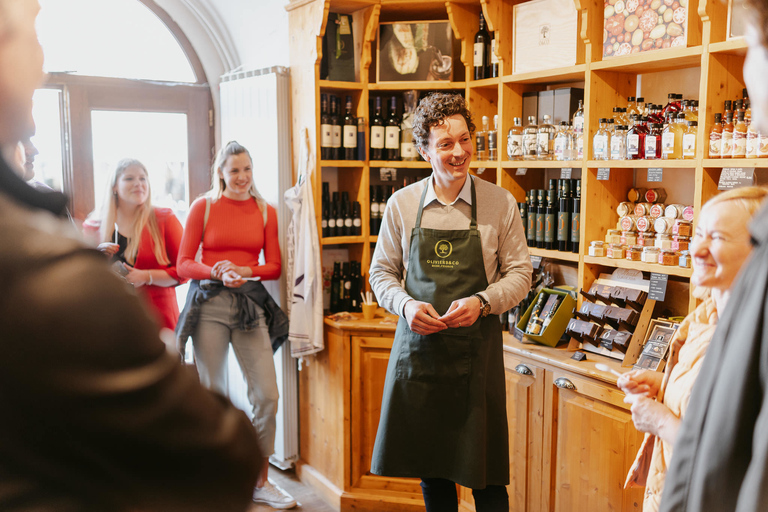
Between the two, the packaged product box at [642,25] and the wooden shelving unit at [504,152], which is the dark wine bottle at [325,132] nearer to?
the wooden shelving unit at [504,152]

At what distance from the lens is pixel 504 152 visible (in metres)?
3.40

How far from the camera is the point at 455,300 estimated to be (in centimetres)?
248

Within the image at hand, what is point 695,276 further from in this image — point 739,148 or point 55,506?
point 55,506

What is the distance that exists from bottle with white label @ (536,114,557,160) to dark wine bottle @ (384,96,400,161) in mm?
834

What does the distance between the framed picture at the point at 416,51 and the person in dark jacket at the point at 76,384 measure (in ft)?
10.3

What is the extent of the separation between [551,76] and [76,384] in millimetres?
2932

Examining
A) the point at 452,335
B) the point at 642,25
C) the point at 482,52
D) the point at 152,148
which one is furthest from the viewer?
the point at 152,148

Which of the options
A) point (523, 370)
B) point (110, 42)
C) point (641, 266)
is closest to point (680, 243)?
point (641, 266)

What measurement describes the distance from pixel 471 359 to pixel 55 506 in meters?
2.00

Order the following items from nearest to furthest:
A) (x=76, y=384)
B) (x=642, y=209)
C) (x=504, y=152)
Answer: (x=76, y=384) → (x=642, y=209) → (x=504, y=152)

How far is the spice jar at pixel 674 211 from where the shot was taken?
279cm

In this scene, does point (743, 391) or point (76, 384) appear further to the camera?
point (743, 391)

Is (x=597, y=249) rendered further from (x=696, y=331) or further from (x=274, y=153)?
(x=274, y=153)

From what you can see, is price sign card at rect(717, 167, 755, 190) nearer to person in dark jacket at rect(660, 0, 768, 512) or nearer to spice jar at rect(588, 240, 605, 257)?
spice jar at rect(588, 240, 605, 257)
